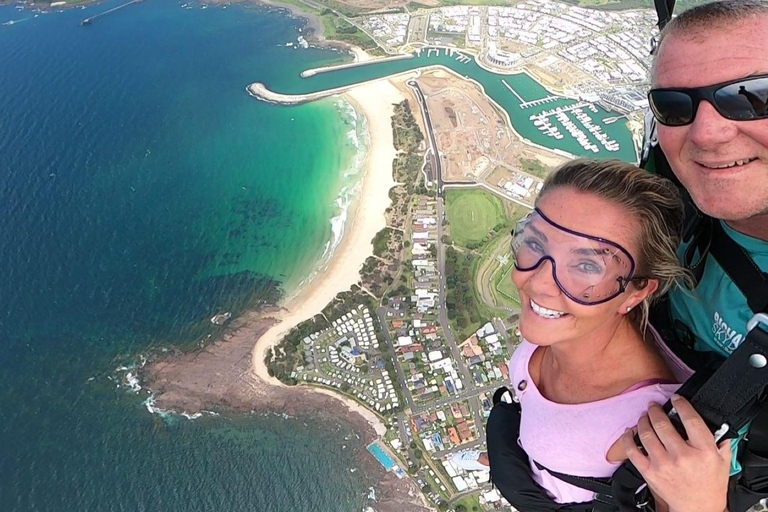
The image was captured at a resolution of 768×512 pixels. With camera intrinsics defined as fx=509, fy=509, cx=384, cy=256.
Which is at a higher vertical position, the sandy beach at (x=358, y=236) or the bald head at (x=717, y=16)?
the bald head at (x=717, y=16)

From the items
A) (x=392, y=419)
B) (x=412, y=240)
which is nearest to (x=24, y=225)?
(x=412, y=240)

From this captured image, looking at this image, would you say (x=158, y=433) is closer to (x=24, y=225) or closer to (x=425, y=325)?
(x=425, y=325)

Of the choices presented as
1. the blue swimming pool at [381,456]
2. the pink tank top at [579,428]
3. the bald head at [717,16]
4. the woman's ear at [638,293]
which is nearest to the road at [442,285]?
the blue swimming pool at [381,456]

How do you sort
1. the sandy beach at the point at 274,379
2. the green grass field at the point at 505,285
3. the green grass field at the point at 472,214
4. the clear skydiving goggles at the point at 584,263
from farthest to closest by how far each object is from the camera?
the green grass field at the point at 472,214, the green grass field at the point at 505,285, the sandy beach at the point at 274,379, the clear skydiving goggles at the point at 584,263

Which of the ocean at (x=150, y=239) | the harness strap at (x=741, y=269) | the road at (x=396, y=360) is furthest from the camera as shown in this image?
the road at (x=396, y=360)

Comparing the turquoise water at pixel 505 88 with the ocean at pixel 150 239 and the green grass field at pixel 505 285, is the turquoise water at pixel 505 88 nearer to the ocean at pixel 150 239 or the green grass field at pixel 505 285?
the ocean at pixel 150 239

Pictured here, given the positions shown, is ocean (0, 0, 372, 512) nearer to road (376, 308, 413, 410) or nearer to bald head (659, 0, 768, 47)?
road (376, 308, 413, 410)

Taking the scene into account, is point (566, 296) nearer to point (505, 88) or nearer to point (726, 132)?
point (726, 132)

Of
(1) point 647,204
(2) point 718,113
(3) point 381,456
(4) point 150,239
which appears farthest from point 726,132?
(4) point 150,239
